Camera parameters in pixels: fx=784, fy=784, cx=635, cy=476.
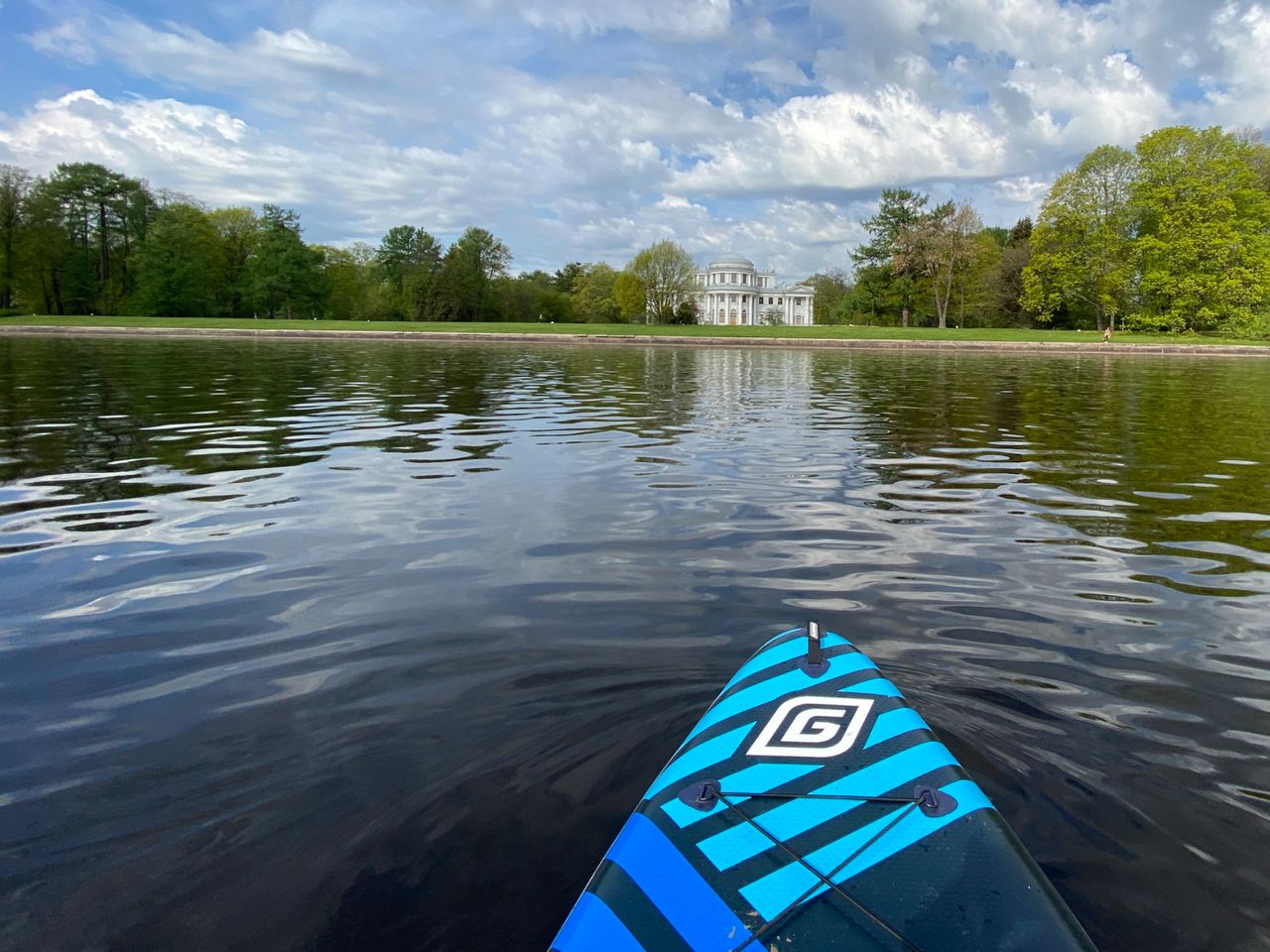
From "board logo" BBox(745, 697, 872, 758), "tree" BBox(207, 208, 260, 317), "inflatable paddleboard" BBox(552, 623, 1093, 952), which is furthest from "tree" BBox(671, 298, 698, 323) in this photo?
"inflatable paddleboard" BBox(552, 623, 1093, 952)

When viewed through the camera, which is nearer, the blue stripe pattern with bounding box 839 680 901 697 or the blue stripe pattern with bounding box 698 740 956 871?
the blue stripe pattern with bounding box 698 740 956 871

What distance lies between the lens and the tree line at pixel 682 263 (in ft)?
178

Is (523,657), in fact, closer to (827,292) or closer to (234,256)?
(234,256)

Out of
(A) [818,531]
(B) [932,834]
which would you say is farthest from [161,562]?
(B) [932,834]

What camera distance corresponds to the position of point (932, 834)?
2.25m

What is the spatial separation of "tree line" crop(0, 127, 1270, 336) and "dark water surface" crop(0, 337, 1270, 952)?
2173 inches

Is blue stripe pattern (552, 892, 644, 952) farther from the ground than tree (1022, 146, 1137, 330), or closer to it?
closer to it

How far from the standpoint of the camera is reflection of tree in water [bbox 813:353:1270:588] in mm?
7688

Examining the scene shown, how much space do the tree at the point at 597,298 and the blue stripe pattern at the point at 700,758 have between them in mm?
97992

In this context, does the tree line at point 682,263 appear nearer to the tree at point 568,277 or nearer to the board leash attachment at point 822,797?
the tree at point 568,277

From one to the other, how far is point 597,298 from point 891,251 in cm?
3935

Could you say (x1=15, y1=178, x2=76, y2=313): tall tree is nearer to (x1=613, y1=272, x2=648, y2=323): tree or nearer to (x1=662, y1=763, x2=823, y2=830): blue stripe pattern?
(x1=613, y1=272, x2=648, y2=323): tree

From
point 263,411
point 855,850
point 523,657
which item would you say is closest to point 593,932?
point 855,850

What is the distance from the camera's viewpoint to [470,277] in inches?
3561
